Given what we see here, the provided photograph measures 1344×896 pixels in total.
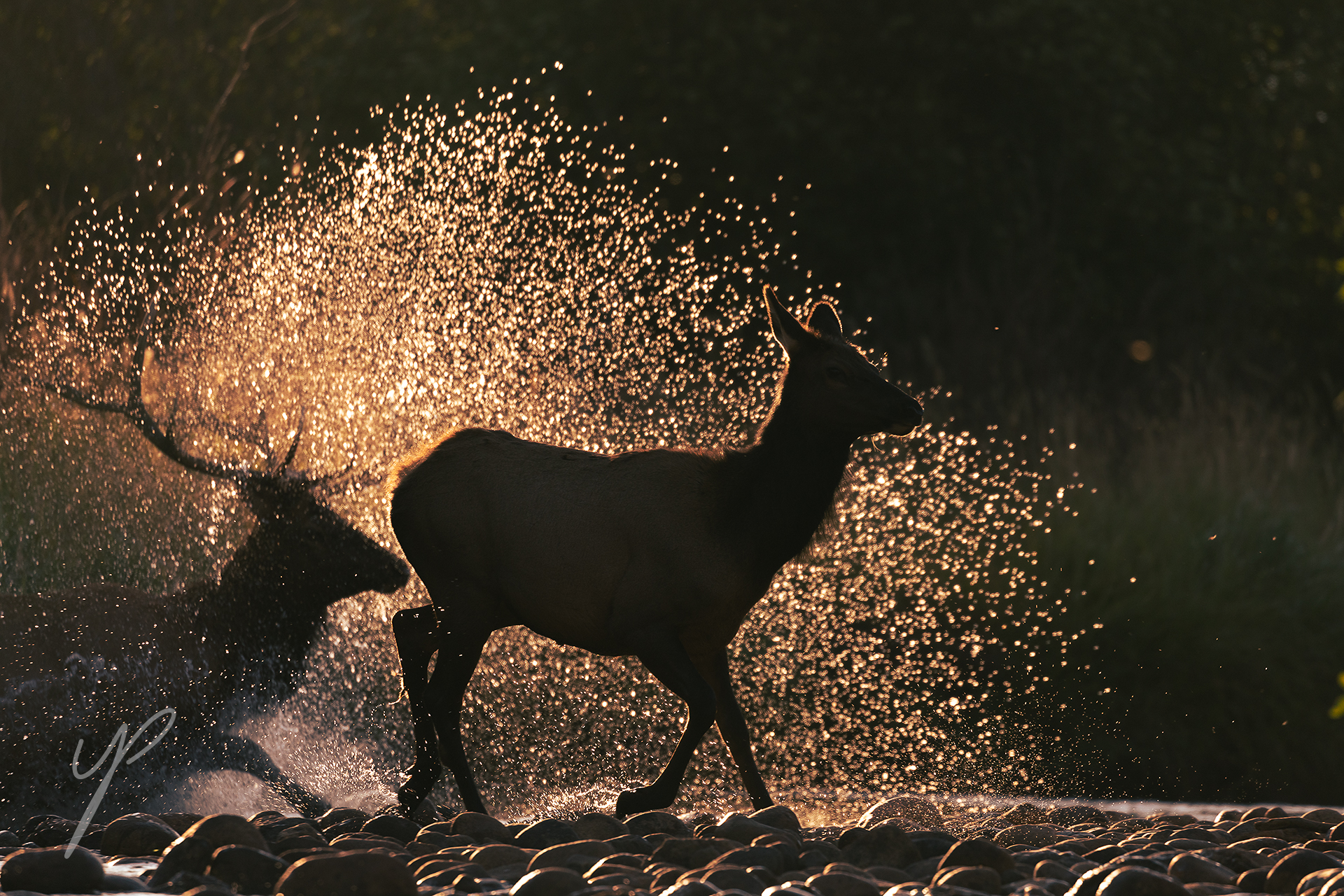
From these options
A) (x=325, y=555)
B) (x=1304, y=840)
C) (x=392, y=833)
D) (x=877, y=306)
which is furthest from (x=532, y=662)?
(x=877, y=306)

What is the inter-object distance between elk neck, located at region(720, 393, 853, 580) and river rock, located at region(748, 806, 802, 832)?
919 millimetres

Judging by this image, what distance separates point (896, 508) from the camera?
10.3m

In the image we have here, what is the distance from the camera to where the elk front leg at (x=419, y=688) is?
588 cm

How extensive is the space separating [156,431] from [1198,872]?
525cm

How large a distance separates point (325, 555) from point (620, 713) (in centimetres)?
213

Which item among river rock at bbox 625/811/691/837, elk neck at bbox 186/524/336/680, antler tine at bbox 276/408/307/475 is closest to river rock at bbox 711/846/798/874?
river rock at bbox 625/811/691/837

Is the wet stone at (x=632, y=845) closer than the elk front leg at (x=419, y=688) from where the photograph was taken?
Yes

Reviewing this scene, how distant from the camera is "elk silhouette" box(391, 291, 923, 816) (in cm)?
553

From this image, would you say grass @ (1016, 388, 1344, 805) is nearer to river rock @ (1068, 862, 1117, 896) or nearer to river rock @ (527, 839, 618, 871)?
river rock @ (1068, 862, 1117, 896)

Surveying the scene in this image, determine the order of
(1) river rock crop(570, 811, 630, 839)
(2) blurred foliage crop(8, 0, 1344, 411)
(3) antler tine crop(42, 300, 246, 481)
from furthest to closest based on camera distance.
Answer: (2) blurred foliage crop(8, 0, 1344, 411) → (3) antler tine crop(42, 300, 246, 481) → (1) river rock crop(570, 811, 630, 839)

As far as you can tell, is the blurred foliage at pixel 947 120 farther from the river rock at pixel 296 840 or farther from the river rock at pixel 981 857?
the river rock at pixel 296 840

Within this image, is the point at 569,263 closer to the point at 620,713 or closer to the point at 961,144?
the point at 620,713

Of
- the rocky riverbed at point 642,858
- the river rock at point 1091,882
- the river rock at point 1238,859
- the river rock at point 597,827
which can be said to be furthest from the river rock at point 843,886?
the river rock at point 1238,859

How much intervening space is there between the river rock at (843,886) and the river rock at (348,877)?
1137 mm
